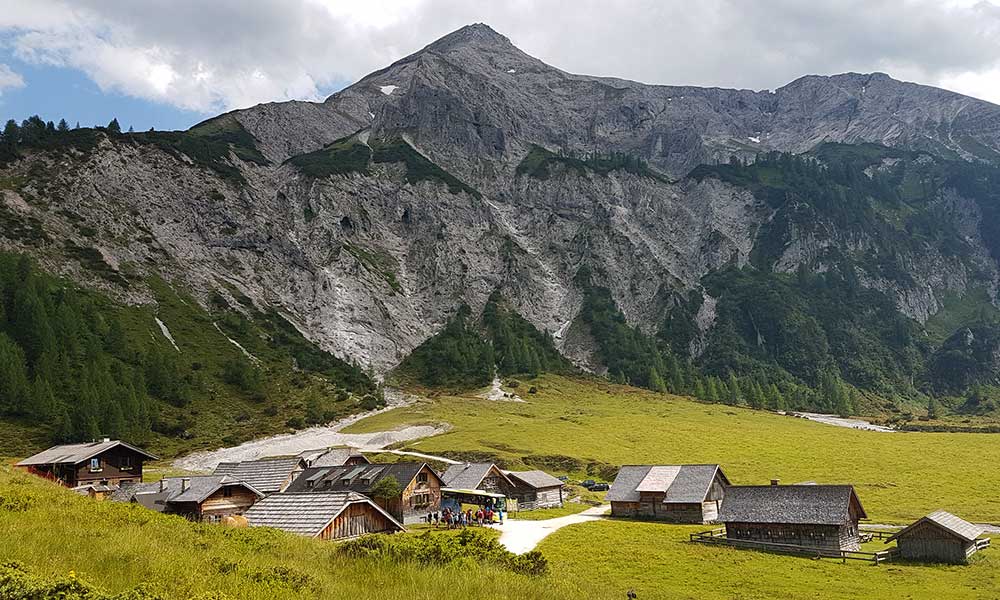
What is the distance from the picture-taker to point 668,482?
7225 centimetres

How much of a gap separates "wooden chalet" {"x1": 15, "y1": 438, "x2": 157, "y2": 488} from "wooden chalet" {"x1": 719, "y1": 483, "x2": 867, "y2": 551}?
67.0 m

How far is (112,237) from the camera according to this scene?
188 meters

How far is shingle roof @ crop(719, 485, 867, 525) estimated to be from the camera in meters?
53.6

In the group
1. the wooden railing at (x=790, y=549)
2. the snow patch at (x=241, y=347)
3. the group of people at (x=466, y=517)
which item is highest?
the snow patch at (x=241, y=347)

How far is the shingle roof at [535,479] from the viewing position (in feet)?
254

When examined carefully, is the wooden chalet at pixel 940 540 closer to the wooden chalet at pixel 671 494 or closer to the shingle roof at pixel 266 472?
the wooden chalet at pixel 671 494

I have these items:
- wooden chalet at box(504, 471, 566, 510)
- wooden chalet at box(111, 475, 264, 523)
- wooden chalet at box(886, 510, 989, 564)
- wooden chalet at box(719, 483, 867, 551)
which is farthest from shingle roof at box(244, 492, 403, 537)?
wooden chalet at box(504, 471, 566, 510)

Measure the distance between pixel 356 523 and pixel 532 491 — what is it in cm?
4248

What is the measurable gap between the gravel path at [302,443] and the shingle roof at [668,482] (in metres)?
50.2

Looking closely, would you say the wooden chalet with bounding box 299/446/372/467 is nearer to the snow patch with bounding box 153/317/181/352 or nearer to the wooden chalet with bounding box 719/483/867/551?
the wooden chalet with bounding box 719/483/867/551

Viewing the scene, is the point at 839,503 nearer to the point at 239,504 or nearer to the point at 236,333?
the point at 239,504

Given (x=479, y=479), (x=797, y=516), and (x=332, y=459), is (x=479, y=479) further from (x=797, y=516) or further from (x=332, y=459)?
(x=797, y=516)

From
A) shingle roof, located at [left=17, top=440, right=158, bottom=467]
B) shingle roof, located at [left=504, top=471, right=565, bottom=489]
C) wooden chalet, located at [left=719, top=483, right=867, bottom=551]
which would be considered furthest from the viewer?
shingle roof, located at [left=504, top=471, right=565, bottom=489]

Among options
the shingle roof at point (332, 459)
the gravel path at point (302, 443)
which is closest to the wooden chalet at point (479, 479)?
the shingle roof at point (332, 459)
